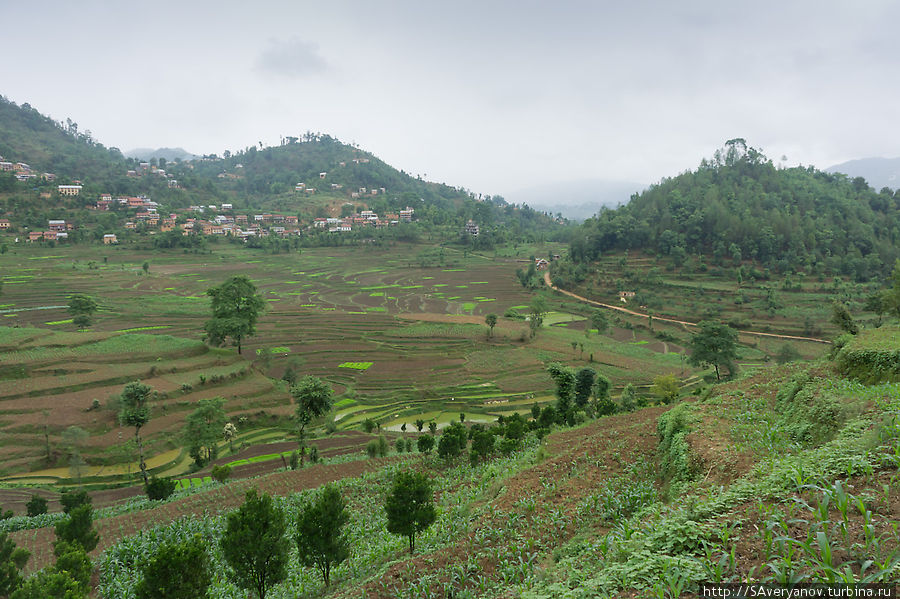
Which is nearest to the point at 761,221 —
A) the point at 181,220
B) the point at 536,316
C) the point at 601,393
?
the point at 536,316

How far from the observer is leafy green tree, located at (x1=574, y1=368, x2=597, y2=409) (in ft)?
124

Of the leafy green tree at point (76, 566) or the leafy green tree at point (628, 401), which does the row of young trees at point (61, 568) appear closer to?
the leafy green tree at point (76, 566)

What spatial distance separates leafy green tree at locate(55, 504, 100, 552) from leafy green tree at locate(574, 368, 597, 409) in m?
33.5

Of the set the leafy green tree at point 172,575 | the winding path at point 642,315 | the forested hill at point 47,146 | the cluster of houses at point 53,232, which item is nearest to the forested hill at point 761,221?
the winding path at point 642,315

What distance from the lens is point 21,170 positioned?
127062 millimetres

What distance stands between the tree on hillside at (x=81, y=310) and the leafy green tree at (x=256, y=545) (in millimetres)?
52463

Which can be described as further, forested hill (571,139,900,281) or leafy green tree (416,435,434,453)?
forested hill (571,139,900,281)

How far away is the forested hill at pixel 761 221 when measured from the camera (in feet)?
268

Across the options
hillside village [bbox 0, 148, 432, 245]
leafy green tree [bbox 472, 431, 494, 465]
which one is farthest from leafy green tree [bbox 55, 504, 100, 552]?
hillside village [bbox 0, 148, 432, 245]

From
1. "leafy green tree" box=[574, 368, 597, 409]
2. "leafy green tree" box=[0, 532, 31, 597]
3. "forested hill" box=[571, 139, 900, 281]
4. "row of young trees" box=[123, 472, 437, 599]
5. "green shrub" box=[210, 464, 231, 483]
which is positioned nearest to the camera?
"row of young trees" box=[123, 472, 437, 599]

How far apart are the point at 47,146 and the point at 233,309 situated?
191896mm

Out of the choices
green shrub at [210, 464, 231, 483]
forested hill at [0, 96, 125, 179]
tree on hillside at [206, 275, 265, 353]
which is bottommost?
green shrub at [210, 464, 231, 483]

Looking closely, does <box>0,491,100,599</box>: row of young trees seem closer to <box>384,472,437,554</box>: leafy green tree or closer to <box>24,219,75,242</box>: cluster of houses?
<box>384,472,437,554</box>: leafy green tree

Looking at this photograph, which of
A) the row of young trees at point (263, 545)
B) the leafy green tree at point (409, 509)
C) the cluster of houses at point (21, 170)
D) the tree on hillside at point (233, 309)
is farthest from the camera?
the cluster of houses at point (21, 170)
